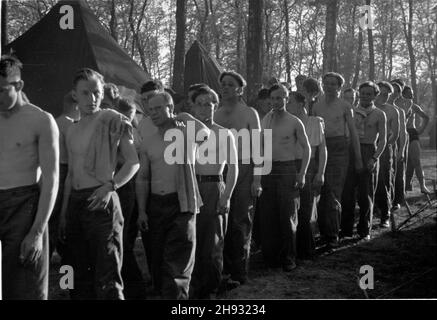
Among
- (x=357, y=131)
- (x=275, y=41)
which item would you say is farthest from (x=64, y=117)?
(x=357, y=131)

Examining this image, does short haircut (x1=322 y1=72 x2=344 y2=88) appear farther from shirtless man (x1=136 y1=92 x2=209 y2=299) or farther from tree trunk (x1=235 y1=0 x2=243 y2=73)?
shirtless man (x1=136 y1=92 x2=209 y2=299)

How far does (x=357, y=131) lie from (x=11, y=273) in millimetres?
3794

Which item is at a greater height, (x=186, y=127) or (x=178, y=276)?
(x=186, y=127)

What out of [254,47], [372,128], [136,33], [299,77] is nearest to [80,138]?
[136,33]

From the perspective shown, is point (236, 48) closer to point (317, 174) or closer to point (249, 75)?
point (249, 75)

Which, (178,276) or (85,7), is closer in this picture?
(178,276)

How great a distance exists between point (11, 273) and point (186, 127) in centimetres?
136

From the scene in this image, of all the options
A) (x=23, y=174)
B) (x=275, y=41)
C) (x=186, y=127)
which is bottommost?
(x=23, y=174)

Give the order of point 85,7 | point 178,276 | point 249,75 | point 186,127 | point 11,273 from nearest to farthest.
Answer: point 11,273 < point 178,276 < point 186,127 < point 85,7 < point 249,75

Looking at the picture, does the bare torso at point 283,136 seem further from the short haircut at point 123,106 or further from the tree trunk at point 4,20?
the tree trunk at point 4,20

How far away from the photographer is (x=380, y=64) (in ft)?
16.7

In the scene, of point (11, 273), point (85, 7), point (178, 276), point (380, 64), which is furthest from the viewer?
point (380, 64)

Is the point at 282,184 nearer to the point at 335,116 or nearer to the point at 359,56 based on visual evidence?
the point at 335,116
